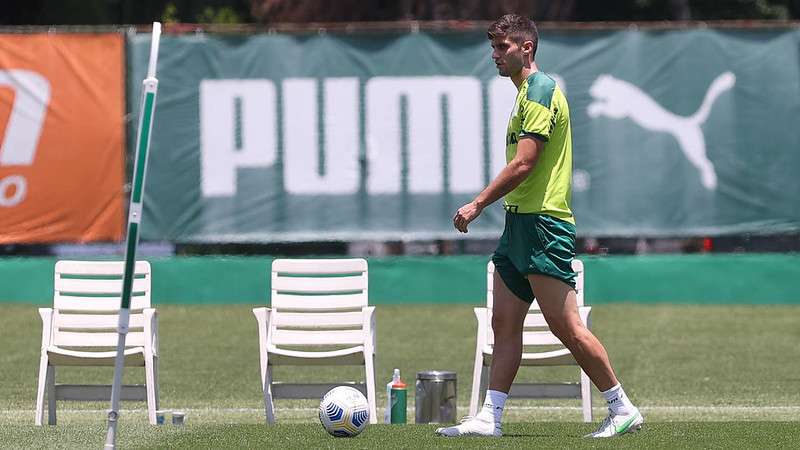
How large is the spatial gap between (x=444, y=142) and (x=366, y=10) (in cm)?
1159

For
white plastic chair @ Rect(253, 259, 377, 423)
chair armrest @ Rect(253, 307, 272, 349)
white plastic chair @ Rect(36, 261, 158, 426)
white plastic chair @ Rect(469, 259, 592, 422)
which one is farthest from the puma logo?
chair armrest @ Rect(253, 307, 272, 349)

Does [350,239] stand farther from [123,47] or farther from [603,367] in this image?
[603,367]

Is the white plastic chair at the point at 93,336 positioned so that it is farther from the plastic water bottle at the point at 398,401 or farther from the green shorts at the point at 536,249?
the green shorts at the point at 536,249

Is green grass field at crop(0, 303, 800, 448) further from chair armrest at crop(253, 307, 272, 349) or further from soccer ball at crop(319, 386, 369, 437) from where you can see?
chair armrest at crop(253, 307, 272, 349)

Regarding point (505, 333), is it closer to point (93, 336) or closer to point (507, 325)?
point (507, 325)

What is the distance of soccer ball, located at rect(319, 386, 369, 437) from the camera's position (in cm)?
812

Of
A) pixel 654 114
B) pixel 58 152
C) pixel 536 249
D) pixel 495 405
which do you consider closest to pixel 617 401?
pixel 495 405

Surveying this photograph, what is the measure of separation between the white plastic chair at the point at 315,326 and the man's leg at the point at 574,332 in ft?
7.24

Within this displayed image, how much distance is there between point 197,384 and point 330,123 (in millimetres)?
6200

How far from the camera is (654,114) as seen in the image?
17.8m

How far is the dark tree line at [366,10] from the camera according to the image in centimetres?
2667

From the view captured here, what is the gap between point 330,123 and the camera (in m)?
17.8

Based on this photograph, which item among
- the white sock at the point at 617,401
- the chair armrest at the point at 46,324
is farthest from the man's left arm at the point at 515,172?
the chair armrest at the point at 46,324

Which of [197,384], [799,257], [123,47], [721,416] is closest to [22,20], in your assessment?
[123,47]
